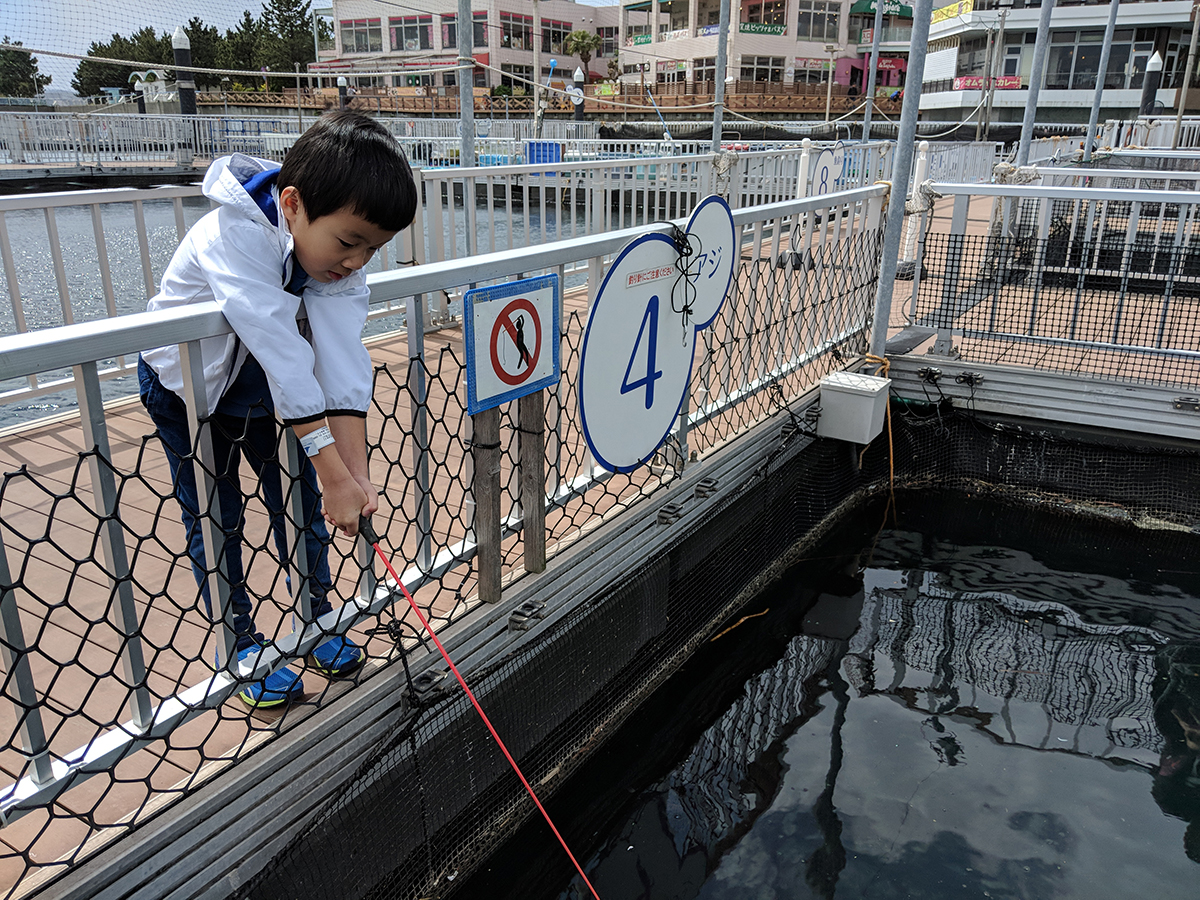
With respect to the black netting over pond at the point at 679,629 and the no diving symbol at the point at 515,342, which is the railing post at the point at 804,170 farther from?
the no diving symbol at the point at 515,342

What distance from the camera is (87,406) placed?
→ 153 cm

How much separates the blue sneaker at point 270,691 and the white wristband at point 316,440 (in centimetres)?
61

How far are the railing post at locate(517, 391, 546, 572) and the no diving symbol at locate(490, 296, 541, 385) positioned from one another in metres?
0.13

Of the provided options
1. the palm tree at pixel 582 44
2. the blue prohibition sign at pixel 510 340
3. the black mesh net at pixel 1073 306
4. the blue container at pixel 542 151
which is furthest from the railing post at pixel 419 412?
the palm tree at pixel 582 44

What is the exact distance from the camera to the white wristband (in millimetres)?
1771

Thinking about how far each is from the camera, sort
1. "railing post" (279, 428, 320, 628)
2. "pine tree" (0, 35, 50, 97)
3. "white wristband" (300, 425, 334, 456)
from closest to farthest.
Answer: "white wristband" (300, 425, 334, 456)
"railing post" (279, 428, 320, 628)
"pine tree" (0, 35, 50, 97)

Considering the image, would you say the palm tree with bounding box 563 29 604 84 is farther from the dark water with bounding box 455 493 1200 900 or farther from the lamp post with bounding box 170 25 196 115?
the dark water with bounding box 455 493 1200 900

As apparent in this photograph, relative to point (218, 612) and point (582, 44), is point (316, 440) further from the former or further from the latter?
point (582, 44)

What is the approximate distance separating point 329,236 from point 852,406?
11.9 ft

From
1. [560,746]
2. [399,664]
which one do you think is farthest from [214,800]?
[560,746]

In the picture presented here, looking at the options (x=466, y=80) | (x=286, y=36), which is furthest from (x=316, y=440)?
(x=286, y=36)

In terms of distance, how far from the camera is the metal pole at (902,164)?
Answer: 15.4 feet

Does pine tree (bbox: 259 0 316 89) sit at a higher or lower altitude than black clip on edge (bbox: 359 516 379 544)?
higher

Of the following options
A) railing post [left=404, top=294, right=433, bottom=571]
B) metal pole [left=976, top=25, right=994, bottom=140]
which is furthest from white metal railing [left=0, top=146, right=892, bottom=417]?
metal pole [left=976, top=25, right=994, bottom=140]
